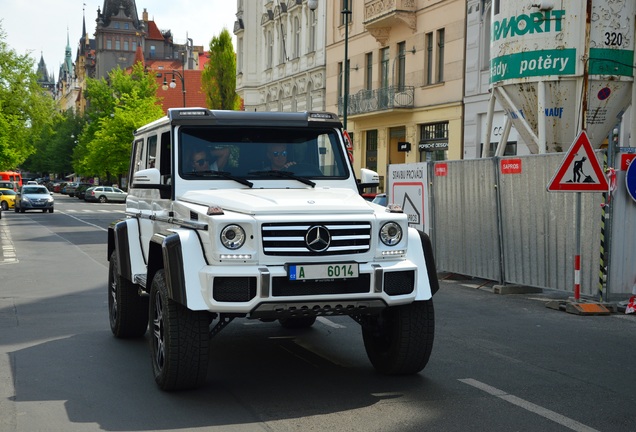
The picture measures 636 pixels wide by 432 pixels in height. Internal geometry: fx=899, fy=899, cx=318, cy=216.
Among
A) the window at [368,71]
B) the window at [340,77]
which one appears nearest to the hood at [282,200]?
the window at [368,71]

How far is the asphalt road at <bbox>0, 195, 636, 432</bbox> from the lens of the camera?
610 cm

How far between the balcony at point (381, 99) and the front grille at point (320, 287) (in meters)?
31.1

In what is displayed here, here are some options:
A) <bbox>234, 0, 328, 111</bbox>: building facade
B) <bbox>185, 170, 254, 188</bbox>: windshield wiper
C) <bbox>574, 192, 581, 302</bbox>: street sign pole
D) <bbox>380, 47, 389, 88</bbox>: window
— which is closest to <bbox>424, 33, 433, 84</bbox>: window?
<bbox>380, 47, 389, 88</bbox>: window

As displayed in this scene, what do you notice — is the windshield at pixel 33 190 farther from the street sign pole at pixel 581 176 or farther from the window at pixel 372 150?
the street sign pole at pixel 581 176

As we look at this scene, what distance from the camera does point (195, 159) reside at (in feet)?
25.8

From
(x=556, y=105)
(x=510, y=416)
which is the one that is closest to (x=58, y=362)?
(x=510, y=416)

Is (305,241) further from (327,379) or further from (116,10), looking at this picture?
(116,10)

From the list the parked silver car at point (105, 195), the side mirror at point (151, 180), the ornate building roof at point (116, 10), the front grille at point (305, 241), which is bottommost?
the parked silver car at point (105, 195)

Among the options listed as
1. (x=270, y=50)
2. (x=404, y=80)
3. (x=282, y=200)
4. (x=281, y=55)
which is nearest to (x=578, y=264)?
(x=282, y=200)

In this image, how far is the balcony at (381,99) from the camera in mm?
37344

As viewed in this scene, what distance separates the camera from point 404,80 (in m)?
38.2

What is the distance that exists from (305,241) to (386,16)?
32350 millimetres

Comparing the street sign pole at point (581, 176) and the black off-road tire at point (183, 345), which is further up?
the street sign pole at point (581, 176)

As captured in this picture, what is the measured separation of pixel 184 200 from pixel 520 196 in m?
7.82
